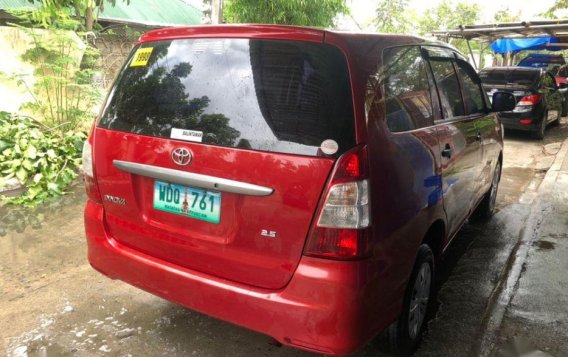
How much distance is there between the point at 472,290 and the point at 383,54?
6.56 feet

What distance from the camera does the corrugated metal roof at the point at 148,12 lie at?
10.8 meters

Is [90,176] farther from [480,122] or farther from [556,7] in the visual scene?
[556,7]

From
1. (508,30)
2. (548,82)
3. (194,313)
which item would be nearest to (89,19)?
(194,313)

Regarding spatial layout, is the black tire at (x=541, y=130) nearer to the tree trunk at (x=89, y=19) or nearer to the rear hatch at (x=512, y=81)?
the rear hatch at (x=512, y=81)

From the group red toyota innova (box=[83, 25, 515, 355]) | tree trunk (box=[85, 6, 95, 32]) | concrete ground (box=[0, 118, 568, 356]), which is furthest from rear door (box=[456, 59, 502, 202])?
tree trunk (box=[85, 6, 95, 32])

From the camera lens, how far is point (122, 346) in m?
2.65

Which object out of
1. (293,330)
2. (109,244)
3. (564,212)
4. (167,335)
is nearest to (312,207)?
(293,330)

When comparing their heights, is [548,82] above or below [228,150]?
above

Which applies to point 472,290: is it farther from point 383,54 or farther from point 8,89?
point 8,89

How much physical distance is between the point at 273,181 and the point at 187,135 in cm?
49

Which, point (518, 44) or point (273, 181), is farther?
point (518, 44)

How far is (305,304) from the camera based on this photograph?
1.91 m

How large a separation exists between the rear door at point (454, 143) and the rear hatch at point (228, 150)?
1153mm

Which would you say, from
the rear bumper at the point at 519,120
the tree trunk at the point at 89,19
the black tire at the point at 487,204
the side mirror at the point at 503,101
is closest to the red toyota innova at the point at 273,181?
the side mirror at the point at 503,101
